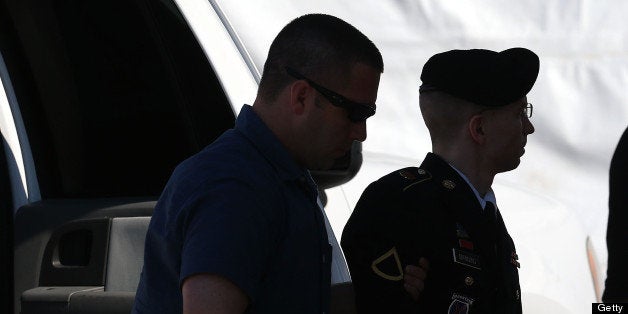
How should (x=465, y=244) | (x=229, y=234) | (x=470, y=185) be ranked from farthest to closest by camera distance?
(x=470, y=185) → (x=465, y=244) → (x=229, y=234)

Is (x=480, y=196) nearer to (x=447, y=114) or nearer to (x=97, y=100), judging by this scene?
(x=447, y=114)

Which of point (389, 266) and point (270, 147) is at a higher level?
point (270, 147)

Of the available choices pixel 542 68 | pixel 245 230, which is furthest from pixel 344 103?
pixel 542 68

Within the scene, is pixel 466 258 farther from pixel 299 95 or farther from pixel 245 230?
pixel 245 230

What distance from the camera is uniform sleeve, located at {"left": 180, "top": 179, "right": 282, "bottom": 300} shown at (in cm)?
157

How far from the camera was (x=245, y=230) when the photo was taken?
1.59m

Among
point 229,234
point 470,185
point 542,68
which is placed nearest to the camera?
point 229,234

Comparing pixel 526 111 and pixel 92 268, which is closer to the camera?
pixel 526 111

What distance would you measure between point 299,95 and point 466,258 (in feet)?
2.16

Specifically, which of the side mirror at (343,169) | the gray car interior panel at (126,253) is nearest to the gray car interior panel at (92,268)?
the gray car interior panel at (126,253)

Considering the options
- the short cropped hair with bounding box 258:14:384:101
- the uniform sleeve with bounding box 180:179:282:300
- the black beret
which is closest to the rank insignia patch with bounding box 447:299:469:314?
the black beret

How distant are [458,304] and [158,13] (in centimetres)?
104

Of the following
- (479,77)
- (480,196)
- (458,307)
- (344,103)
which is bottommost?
(458,307)

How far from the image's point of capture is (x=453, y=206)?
2.33 metres
